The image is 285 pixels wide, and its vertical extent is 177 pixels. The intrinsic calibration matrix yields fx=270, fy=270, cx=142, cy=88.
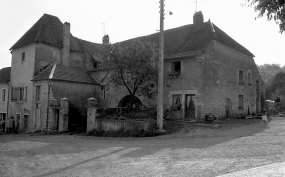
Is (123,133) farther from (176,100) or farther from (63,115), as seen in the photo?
(63,115)

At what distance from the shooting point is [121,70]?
2016cm

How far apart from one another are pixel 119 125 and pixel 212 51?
9.49 meters

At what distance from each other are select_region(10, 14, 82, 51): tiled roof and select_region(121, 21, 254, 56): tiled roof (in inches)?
393

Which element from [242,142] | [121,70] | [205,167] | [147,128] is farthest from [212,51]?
[205,167]

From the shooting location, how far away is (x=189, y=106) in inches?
838

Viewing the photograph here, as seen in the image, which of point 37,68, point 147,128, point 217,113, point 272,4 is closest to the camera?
point 272,4

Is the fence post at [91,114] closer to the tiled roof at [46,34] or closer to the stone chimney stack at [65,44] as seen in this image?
the stone chimney stack at [65,44]

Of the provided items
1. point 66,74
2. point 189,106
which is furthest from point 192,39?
point 66,74

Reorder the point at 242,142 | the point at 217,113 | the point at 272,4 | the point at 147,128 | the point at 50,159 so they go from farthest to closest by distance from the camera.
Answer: the point at 217,113, the point at 147,128, the point at 242,142, the point at 50,159, the point at 272,4

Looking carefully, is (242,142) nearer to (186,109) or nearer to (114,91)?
(186,109)

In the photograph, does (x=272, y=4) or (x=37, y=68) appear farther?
(x=37, y=68)

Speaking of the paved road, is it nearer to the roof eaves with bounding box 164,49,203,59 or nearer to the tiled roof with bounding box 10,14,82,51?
the roof eaves with bounding box 164,49,203,59

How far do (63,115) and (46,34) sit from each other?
988cm

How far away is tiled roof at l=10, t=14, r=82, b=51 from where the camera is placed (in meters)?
27.0
